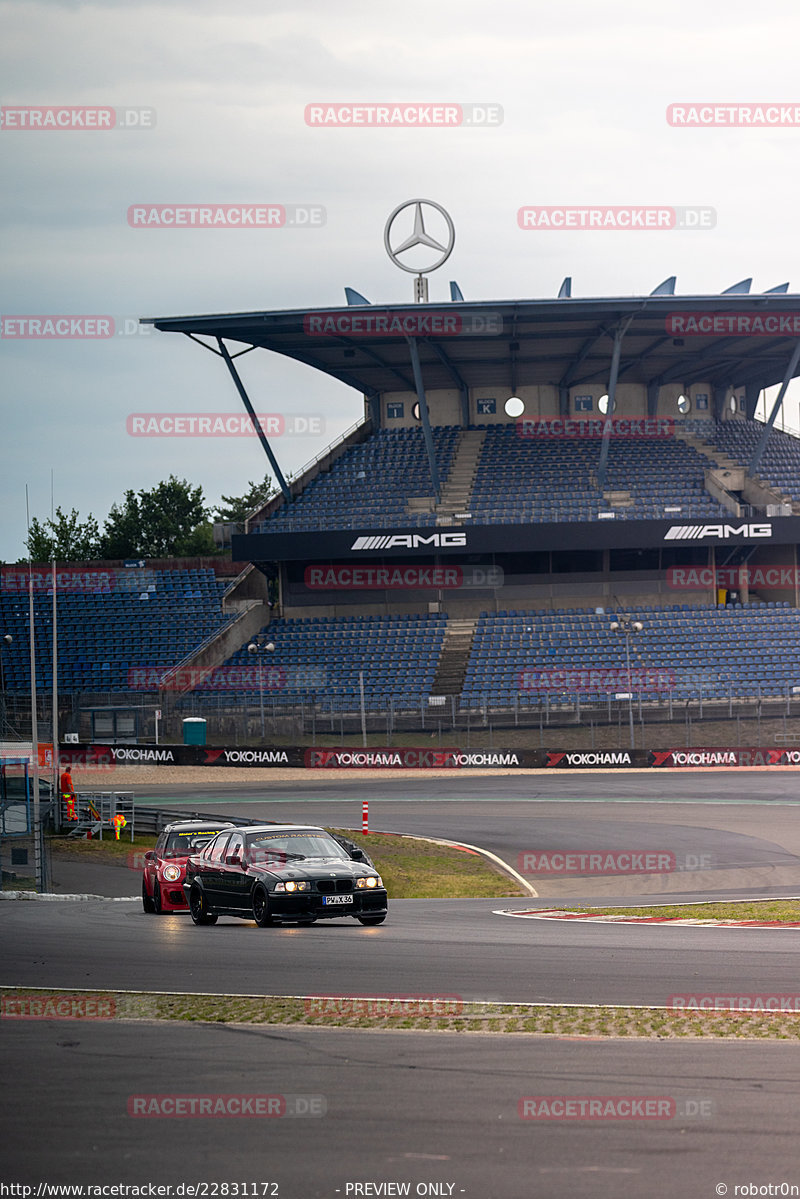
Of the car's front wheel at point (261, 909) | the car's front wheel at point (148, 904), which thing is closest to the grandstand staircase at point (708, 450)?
the car's front wheel at point (148, 904)

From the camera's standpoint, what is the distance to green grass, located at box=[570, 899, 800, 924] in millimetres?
16953

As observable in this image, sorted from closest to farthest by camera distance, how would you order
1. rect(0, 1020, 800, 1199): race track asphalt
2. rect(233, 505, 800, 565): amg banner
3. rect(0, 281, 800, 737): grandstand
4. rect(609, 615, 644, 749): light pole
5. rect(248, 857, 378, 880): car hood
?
rect(0, 1020, 800, 1199): race track asphalt, rect(248, 857, 378, 880): car hood, rect(609, 615, 644, 749): light pole, rect(0, 281, 800, 737): grandstand, rect(233, 505, 800, 565): amg banner

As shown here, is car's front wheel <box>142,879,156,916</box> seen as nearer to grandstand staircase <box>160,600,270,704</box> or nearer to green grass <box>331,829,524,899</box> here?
green grass <box>331,829,524,899</box>

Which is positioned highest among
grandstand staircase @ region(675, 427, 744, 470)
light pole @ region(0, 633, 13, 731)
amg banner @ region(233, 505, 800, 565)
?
grandstand staircase @ region(675, 427, 744, 470)

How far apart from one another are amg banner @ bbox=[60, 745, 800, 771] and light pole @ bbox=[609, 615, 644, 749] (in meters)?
1.51

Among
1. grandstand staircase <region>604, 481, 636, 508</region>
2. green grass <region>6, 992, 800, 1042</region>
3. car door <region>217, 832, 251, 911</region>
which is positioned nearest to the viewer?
green grass <region>6, 992, 800, 1042</region>

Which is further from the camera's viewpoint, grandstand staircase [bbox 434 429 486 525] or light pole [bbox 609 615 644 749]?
grandstand staircase [bbox 434 429 486 525]

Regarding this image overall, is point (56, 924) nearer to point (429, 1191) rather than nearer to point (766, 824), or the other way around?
point (429, 1191)

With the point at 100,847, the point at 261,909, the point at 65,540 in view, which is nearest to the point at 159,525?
the point at 65,540

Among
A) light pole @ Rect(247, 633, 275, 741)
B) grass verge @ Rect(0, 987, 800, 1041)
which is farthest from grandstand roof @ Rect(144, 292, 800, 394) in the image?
grass verge @ Rect(0, 987, 800, 1041)

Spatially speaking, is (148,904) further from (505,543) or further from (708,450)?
(708,450)

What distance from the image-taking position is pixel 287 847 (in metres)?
16.6

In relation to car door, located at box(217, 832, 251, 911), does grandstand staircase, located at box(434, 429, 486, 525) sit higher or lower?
higher

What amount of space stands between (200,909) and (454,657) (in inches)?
1442
